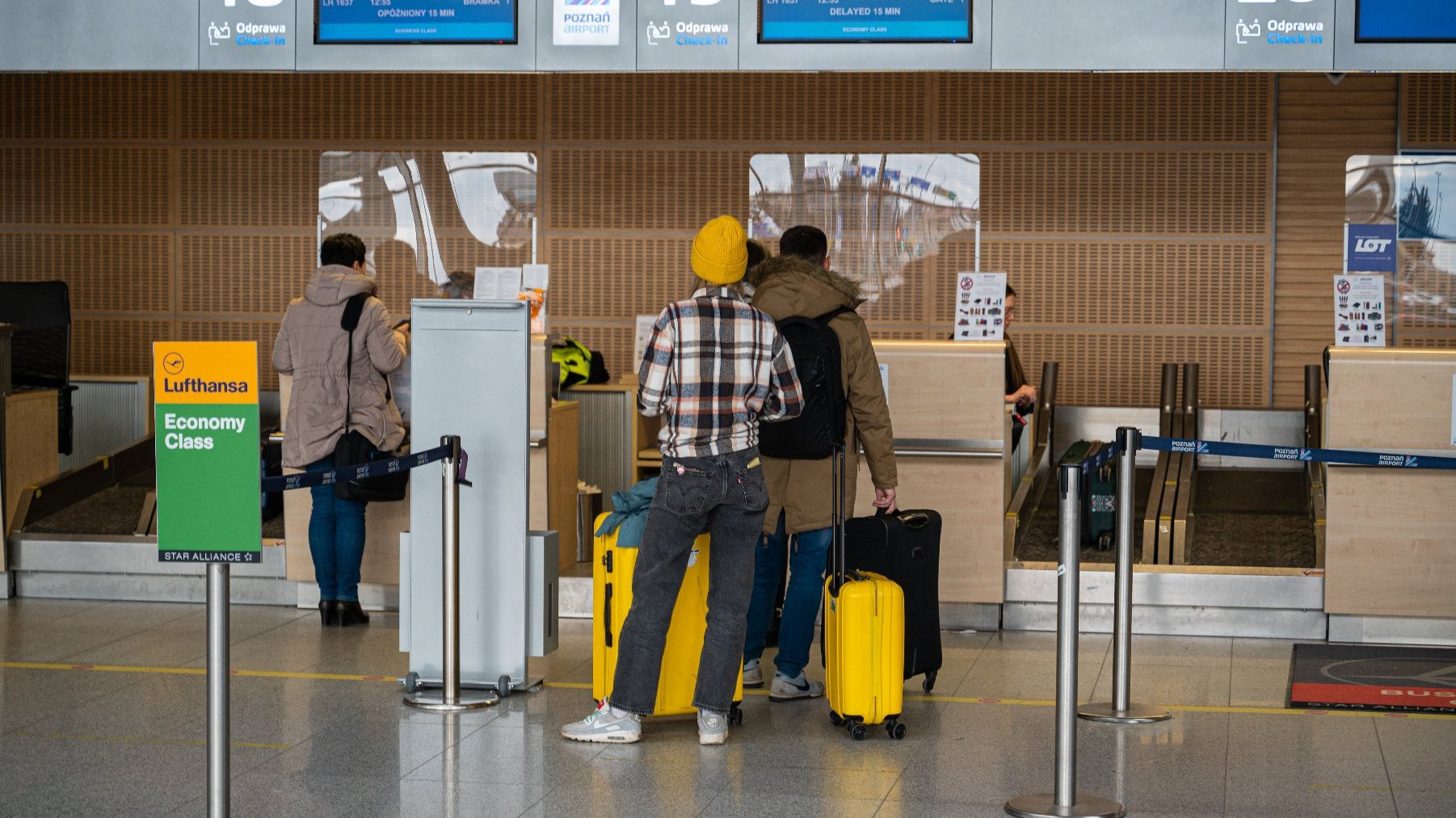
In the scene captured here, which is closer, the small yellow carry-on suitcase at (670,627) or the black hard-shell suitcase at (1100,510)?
the small yellow carry-on suitcase at (670,627)

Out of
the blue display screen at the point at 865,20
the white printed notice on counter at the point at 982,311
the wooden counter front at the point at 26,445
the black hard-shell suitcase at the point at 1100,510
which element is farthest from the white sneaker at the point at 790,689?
the wooden counter front at the point at 26,445

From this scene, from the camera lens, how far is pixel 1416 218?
1092 cm

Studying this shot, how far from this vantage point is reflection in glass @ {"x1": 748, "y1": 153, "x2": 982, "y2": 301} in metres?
11.3

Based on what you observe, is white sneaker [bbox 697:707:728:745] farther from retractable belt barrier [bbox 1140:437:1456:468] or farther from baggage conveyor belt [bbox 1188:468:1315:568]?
baggage conveyor belt [bbox 1188:468:1315:568]

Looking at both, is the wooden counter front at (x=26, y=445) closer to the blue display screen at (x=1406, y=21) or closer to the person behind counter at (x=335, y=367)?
the person behind counter at (x=335, y=367)

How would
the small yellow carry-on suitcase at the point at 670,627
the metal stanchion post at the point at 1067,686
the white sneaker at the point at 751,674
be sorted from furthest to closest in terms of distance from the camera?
the white sneaker at the point at 751,674
the small yellow carry-on suitcase at the point at 670,627
the metal stanchion post at the point at 1067,686

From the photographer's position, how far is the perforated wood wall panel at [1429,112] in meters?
10.8

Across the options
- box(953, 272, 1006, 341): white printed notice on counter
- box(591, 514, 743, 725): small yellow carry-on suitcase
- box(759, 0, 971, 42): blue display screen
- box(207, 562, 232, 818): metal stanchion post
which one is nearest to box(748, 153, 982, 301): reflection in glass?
box(953, 272, 1006, 341): white printed notice on counter

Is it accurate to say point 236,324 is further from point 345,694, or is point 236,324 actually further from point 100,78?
point 345,694

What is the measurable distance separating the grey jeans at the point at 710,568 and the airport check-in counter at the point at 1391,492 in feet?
10.7

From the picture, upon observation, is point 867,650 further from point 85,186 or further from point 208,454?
point 85,186


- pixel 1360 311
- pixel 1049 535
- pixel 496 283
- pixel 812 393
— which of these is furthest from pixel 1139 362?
pixel 812 393

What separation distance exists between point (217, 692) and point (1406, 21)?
4863mm

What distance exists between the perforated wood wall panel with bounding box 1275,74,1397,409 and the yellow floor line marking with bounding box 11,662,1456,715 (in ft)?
17.9
